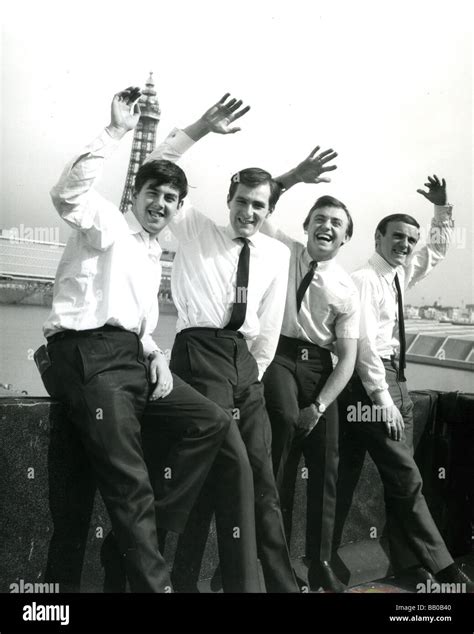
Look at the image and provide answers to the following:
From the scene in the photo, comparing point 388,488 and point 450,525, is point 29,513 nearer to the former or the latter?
point 388,488

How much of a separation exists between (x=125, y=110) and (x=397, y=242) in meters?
1.88

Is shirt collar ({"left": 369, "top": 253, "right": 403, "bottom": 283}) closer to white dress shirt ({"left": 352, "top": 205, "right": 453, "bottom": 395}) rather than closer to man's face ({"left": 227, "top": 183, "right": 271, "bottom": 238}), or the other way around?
white dress shirt ({"left": 352, "top": 205, "right": 453, "bottom": 395})

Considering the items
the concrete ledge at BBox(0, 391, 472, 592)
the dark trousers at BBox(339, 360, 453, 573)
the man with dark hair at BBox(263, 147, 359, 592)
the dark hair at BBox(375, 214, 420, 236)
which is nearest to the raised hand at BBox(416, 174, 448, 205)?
the dark hair at BBox(375, 214, 420, 236)

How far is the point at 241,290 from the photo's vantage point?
3.26 m

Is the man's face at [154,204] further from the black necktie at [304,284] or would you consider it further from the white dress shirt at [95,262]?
the black necktie at [304,284]

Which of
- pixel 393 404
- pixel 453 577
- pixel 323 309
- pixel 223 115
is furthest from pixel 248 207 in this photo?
pixel 453 577

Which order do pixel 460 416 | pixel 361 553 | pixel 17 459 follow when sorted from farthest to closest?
pixel 460 416 < pixel 361 553 < pixel 17 459

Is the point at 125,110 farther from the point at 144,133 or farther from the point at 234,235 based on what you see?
the point at 144,133

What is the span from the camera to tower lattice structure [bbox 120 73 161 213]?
12.9ft

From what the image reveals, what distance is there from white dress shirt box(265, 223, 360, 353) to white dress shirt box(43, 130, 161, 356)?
942mm

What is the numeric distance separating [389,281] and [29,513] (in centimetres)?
241

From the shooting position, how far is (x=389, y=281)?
4.04 m
